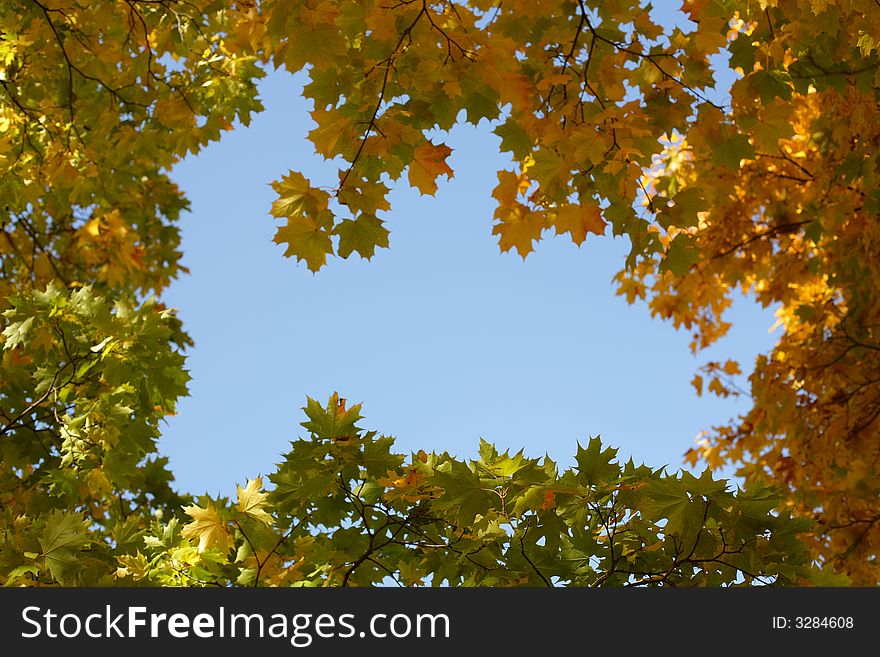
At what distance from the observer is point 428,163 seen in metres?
4.32

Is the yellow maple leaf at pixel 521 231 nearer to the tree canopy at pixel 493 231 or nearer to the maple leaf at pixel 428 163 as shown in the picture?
the tree canopy at pixel 493 231

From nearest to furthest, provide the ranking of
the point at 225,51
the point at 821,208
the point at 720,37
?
the point at 720,37
the point at 225,51
the point at 821,208

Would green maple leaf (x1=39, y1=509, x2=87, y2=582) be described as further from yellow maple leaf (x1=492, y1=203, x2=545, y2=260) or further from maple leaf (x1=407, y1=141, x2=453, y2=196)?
yellow maple leaf (x1=492, y1=203, x2=545, y2=260)

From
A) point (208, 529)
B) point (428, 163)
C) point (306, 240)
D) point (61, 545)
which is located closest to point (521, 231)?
point (428, 163)

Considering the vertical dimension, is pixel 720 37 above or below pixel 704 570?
above

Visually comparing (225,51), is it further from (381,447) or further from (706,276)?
(706,276)

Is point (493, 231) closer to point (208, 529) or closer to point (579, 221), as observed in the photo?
point (579, 221)

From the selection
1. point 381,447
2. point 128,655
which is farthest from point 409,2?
point 128,655

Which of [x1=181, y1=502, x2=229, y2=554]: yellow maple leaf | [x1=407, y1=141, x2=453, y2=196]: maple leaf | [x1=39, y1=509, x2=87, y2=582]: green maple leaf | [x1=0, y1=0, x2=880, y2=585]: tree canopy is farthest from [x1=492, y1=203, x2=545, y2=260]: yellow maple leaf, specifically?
[x1=39, y1=509, x2=87, y2=582]: green maple leaf

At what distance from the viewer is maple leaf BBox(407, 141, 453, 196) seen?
14.1 feet

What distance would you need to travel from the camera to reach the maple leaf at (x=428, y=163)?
170 inches

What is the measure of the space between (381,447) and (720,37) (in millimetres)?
2975

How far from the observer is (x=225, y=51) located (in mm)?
7199

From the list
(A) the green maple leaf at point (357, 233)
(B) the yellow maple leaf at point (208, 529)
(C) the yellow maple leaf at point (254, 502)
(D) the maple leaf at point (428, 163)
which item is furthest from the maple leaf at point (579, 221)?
(B) the yellow maple leaf at point (208, 529)
